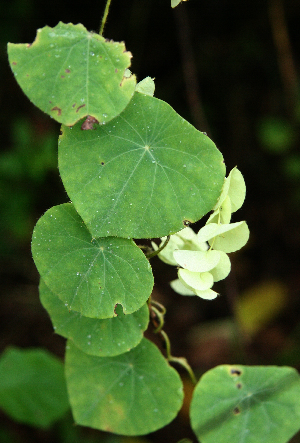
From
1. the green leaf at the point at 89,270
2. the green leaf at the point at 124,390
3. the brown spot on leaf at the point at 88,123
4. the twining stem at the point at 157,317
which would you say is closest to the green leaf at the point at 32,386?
the green leaf at the point at 124,390

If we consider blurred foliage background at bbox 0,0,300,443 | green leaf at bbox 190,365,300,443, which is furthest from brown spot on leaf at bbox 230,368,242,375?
blurred foliage background at bbox 0,0,300,443

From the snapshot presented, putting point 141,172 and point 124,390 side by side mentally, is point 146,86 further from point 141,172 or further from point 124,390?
point 124,390

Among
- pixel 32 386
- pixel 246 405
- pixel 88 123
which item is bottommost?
pixel 32 386

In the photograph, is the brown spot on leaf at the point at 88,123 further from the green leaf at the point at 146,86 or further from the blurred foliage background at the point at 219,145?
the blurred foliage background at the point at 219,145

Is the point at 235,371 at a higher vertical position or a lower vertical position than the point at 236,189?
lower

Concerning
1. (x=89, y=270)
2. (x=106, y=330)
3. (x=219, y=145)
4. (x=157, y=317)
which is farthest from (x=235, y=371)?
(x=219, y=145)

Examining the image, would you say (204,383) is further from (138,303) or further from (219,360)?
(219,360)

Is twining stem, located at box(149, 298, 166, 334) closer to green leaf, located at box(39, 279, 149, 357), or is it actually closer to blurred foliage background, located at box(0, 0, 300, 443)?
green leaf, located at box(39, 279, 149, 357)
